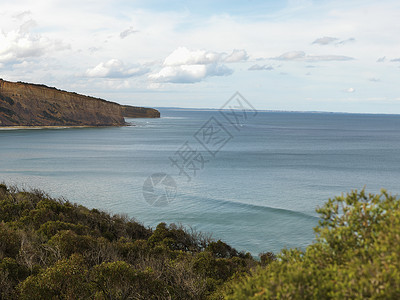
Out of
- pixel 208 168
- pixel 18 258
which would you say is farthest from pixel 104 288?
pixel 208 168

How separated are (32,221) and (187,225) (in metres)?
10.5

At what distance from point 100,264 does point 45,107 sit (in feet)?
386

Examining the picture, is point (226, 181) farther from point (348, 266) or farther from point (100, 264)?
point (348, 266)

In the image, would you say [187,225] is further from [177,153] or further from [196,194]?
[177,153]

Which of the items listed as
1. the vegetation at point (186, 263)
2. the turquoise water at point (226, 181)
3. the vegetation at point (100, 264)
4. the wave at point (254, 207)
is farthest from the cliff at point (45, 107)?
the vegetation at point (100, 264)

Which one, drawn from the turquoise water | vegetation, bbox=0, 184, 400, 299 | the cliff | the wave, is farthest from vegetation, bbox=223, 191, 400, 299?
the cliff

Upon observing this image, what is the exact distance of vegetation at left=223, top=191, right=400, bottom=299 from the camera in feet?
17.1

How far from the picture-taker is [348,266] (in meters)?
5.91

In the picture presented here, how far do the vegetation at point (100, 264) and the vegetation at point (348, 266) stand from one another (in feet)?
17.9

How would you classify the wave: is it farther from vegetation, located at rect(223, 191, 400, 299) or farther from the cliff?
the cliff

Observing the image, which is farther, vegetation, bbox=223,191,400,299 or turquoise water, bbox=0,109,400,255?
turquoise water, bbox=0,109,400,255

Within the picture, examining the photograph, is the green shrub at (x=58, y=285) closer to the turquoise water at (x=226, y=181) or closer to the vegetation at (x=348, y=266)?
the vegetation at (x=348, y=266)

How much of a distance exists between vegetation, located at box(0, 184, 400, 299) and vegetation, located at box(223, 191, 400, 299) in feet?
0.05

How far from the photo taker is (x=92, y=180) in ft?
141
